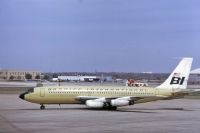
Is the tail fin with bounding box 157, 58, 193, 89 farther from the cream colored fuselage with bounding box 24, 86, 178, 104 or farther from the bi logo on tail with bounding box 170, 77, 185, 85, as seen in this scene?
the cream colored fuselage with bounding box 24, 86, 178, 104

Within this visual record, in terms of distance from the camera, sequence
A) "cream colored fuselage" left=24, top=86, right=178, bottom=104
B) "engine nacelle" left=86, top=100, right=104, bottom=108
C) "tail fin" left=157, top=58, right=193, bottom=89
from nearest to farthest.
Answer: "cream colored fuselage" left=24, top=86, right=178, bottom=104
"engine nacelle" left=86, top=100, right=104, bottom=108
"tail fin" left=157, top=58, right=193, bottom=89

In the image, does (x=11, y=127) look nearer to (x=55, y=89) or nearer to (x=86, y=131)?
(x=86, y=131)

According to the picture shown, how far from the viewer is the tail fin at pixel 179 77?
50438 mm

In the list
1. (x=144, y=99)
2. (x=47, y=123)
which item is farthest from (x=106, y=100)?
(x=47, y=123)

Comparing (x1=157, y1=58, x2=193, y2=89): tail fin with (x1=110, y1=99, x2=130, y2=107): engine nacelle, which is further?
(x1=157, y1=58, x2=193, y2=89): tail fin

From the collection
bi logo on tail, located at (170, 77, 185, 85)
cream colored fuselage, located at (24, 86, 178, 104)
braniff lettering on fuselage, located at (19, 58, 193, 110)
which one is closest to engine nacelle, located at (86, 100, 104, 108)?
braniff lettering on fuselage, located at (19, 58, 193, 110)

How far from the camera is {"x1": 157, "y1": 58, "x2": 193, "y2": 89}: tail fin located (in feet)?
165

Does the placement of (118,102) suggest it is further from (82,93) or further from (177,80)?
(177,80)

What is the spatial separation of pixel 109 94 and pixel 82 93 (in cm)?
299

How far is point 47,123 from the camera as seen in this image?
32250 mm

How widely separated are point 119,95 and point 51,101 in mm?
7336

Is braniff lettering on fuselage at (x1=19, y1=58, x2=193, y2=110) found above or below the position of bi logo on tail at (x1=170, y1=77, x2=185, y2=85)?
below

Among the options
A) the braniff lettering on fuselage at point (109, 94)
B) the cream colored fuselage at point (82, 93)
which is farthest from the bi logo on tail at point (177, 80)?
the cream colored fuselage at point (82, 93)

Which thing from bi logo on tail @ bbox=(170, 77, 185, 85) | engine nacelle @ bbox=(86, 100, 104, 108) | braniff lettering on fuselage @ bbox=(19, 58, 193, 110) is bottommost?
engine nacelle @ bbox=(86, 100, 104, 108)
